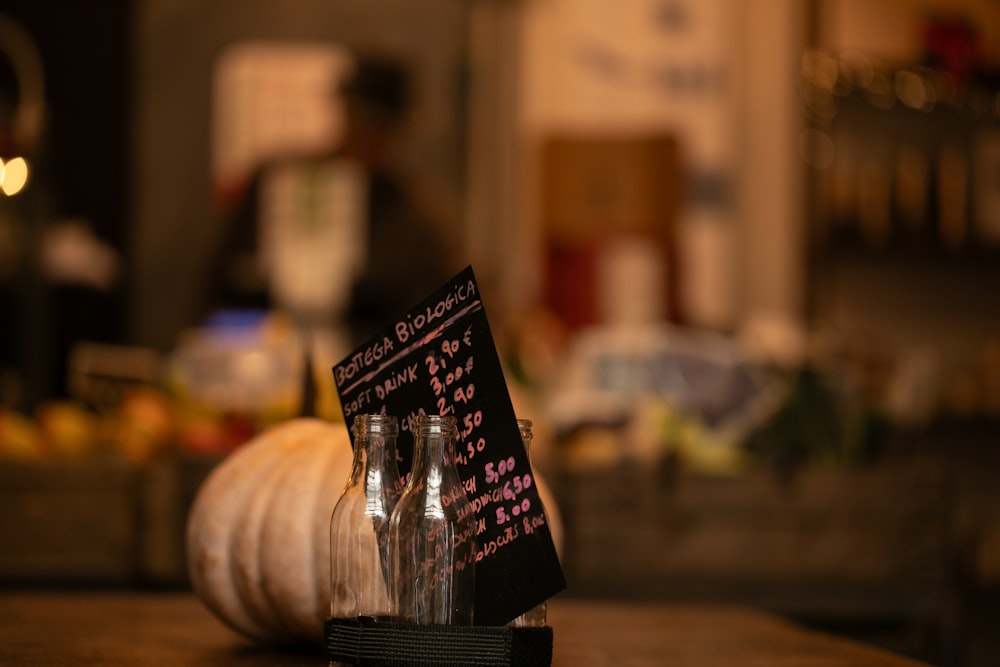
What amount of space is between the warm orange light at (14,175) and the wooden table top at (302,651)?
2853 millimetres

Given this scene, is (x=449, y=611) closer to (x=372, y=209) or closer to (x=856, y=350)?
(x=856, y=350)

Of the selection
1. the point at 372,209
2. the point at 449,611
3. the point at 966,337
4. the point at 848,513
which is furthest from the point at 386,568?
the point at 966,337

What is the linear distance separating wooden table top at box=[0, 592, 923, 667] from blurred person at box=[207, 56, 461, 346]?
3.07 m

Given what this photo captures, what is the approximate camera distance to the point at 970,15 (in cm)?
473

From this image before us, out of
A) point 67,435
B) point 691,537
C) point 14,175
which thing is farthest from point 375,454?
point 14,175

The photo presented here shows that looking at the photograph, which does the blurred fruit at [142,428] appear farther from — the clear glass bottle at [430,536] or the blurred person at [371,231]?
the blurred person at [371,231]

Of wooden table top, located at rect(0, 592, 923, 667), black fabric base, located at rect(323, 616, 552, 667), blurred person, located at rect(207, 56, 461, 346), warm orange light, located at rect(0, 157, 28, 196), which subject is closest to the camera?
black fabric base, located at rect(323, 616, 552, 667)

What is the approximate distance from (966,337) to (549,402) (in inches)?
101

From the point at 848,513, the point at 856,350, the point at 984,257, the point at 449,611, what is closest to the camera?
the point at 449,611

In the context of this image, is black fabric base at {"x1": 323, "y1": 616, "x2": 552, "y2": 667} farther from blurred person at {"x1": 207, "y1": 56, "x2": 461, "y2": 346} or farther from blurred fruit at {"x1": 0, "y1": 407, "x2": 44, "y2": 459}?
blurred person at {"x1": 207, "y1": 56, "x2": 461, "y2": 346}

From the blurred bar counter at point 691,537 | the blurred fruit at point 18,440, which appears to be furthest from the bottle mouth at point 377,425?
the blurred fruit at point 18,440

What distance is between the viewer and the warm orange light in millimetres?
4056

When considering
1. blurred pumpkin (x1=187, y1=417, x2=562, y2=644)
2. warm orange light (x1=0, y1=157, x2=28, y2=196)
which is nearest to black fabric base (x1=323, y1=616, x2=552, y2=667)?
blurred pumpkin (x1=187, y1=417, x2=562, y2=644)

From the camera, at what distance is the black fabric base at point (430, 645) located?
788 mm
